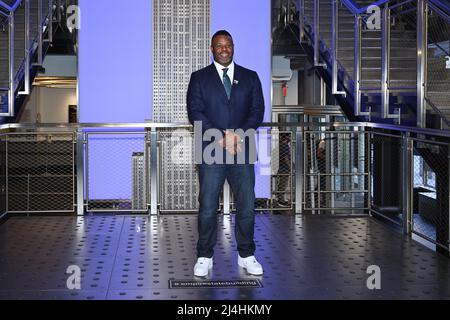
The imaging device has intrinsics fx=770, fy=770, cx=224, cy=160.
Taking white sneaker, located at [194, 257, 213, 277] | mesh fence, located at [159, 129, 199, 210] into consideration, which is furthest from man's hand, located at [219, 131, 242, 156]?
mesh fence, located at [159, 129, 199, 210]

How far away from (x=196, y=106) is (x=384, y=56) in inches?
119

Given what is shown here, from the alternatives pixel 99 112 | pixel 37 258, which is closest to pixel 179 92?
pixel 99 112

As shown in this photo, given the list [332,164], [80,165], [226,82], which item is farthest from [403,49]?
[226,82]

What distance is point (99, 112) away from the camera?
10.7 m

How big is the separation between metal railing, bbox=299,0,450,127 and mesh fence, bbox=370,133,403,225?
320mm

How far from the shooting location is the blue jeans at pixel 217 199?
5.43 m

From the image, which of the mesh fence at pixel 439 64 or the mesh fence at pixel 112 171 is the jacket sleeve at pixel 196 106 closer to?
the mesh fence at pixel 439 64

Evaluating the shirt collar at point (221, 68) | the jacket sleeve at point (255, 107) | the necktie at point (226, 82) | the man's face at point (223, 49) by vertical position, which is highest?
the man's face at point (223, 49)

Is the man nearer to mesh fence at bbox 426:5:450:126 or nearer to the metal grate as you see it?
mesh fence at bbox 426:5:450:126

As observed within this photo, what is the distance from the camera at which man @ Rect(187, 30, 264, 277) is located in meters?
5.37

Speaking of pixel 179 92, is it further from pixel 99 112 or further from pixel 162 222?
pixel 162 222

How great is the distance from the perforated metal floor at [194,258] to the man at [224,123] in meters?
0.35

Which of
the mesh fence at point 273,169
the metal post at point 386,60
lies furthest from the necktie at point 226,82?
the mesh fence at point 273,169

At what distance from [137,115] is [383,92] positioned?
4.05 m
